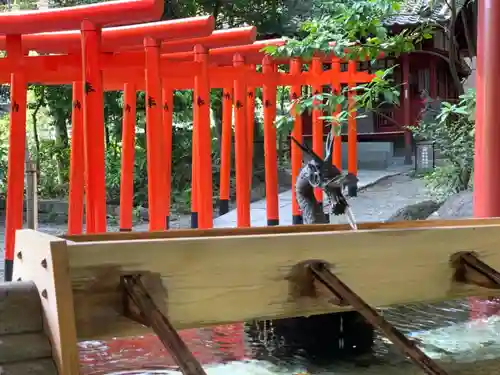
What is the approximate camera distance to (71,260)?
1.38 m

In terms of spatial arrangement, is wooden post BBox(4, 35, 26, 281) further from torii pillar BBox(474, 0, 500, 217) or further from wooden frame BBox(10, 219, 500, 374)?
torii pillar BBox(474, 0, 500, 217)

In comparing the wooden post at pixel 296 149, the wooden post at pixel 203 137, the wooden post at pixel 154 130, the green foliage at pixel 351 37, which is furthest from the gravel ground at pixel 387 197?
the wooden post at pixel 154 130

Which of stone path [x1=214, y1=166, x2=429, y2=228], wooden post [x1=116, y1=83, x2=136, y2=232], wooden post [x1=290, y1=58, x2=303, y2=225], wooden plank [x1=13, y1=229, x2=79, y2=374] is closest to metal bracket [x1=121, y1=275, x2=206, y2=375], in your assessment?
wooden plank [x1=13, y1=229, x2=79, y2=374]

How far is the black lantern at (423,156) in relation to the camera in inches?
525

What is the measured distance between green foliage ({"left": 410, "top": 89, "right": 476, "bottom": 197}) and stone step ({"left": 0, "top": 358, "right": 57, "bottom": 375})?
18.0ft

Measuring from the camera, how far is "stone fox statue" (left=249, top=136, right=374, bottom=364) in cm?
294

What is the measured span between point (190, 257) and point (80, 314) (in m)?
0.28

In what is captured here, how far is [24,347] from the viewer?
1.34 m

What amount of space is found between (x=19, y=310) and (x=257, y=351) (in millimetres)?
1784

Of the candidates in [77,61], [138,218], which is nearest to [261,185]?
[138,218]

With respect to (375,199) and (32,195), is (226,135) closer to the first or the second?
(32,195)

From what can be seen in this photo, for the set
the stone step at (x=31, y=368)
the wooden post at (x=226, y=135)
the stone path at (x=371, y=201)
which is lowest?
the stone path at (x=371, y=201)

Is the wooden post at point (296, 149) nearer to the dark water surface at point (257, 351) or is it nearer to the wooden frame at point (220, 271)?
the dark water surface at point (257, 351)

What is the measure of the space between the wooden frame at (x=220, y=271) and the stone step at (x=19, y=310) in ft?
0.11
